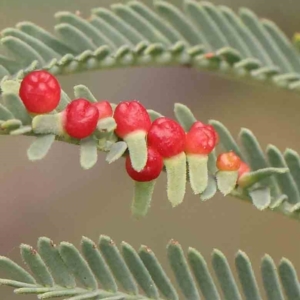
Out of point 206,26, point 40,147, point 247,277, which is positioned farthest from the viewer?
point 206,26

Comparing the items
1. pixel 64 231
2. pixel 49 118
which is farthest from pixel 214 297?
pixel 64 231

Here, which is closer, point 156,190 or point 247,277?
point 247,277

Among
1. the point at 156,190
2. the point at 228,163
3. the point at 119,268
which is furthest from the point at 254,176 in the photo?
the point at 156,190

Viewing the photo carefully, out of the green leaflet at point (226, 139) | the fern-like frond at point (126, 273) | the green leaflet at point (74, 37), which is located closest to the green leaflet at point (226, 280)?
the fern-like frond at point (126, 273)

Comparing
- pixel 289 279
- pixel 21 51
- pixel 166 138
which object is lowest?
pixel 289 279

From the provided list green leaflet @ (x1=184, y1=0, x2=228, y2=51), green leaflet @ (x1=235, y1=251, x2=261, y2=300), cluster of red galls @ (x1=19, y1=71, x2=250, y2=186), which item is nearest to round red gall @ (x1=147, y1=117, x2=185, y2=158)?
cluster of red galls @ (x1=19, y1=71, x2=250, y2=186)

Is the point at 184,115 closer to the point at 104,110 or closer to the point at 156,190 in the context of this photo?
the point at 104,110

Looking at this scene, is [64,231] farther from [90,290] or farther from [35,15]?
[90,290]

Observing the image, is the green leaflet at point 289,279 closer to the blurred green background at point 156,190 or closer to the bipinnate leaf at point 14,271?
the bipinnate leaf at point 14,271
